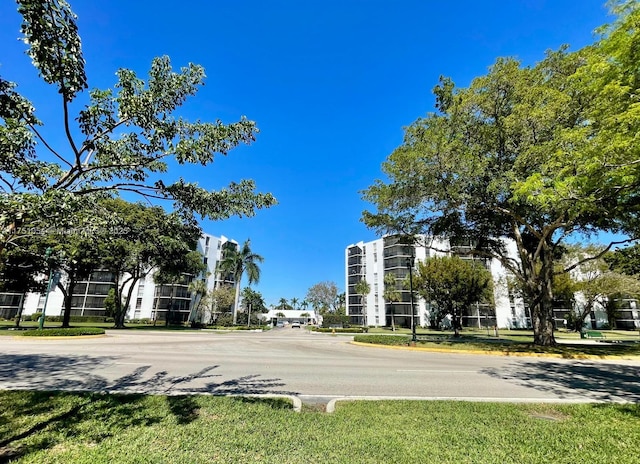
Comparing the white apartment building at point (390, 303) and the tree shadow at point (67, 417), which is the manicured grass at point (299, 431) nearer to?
the tree shadow at point (67, 417)

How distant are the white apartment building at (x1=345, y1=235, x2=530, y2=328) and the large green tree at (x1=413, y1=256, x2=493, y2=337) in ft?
76.1

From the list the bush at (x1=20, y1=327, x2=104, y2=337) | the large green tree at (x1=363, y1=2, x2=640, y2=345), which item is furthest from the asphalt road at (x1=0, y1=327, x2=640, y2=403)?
the bush at (x1=20, y1=327, x2=104, y2=337)

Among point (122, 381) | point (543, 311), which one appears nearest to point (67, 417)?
point (122, 381)

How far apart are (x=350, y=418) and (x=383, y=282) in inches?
3031

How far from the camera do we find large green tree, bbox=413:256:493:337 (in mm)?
41438

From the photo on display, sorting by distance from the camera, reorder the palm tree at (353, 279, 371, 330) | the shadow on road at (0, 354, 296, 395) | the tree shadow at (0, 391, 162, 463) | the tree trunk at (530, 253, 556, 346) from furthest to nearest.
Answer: the palm tree at (353, 279, 371, 330)
the tree trunk at (530, 253, 556, 346)
the shadow on road at (0, 354, 296, 395)
the tree shadow at (0, 391, 162, 463)

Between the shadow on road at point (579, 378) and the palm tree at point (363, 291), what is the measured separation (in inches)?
2465

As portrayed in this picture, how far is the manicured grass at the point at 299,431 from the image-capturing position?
13.9ft

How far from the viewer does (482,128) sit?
667 inches

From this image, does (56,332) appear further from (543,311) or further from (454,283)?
(454,283)

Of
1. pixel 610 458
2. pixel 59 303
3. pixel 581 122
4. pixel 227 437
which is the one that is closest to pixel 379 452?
pixel 227 437

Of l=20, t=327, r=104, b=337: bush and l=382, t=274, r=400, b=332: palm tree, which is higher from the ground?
l=382, t=274, r=400, b=332: palm tree

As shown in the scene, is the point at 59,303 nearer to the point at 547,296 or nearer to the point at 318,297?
the point at 318,297

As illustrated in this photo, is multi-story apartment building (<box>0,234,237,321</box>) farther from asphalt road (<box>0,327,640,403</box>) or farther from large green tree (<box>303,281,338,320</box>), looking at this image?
asphalt road (<box>0,327,640,403</box>)
